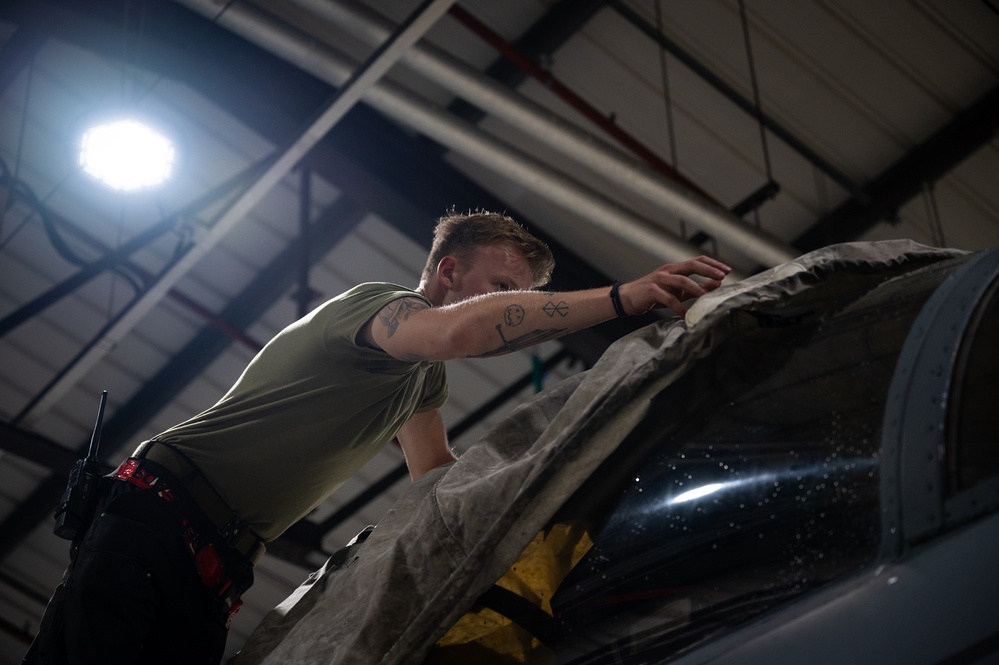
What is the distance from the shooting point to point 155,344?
10.1 metres

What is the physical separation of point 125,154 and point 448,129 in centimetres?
221

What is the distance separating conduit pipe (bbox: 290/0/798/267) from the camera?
635 centimetres

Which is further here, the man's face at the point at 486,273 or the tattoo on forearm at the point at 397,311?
the man's face at the point at 486,273

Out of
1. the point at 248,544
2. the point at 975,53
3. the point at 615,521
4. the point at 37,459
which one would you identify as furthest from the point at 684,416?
the point at 37,459

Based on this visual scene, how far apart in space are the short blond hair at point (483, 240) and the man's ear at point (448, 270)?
0.10ft

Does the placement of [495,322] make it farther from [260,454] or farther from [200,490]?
[200,490]

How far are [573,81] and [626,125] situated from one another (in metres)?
0.59

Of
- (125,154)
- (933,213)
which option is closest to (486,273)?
(125,154)

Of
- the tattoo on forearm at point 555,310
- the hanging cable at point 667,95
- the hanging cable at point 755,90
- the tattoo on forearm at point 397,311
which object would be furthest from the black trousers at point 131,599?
the hanging cable at point 755,90

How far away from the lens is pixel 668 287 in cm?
234

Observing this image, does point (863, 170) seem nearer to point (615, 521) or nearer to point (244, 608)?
point (615, 521)

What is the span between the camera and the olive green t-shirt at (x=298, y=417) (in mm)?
2756

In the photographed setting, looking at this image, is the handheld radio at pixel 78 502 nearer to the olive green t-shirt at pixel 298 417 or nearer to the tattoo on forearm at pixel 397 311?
the olive green t-shirt at pixel 298 417

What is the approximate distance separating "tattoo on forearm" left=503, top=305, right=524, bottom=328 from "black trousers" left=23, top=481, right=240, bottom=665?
1018mm
